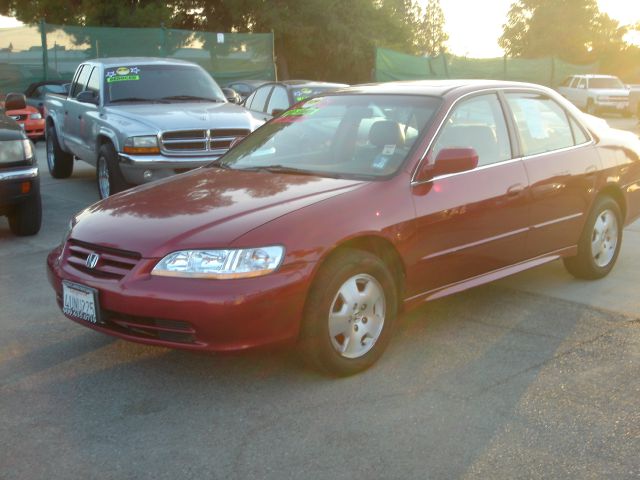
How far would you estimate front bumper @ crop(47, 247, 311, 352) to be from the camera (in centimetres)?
391

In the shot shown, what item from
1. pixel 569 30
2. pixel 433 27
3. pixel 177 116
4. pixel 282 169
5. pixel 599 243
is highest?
pixel 433 27

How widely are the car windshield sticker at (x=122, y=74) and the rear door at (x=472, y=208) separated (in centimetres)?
607

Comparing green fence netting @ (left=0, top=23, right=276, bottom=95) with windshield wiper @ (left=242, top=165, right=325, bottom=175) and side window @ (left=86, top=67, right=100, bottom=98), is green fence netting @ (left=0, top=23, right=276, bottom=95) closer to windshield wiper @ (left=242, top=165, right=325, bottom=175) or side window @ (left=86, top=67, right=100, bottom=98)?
side window @ (left=86, top=67, right=100, bottom=98)

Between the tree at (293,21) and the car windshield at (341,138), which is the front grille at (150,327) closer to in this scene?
the car windshield at (341,138)

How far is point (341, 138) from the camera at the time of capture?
5316 mm

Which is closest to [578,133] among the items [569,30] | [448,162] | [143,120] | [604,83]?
[448,162]

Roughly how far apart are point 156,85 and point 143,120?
51.9 inches

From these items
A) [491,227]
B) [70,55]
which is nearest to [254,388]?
[491,227]

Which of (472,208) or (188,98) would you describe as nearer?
(472,208)

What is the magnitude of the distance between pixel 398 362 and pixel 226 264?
1215 mm

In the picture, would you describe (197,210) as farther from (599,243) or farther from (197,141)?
(197,141)

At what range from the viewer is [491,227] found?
5.14 meters

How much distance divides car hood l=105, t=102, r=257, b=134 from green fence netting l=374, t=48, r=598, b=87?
62.7ft

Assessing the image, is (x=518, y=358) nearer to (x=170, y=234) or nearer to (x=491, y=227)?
(x=491, y=227)
